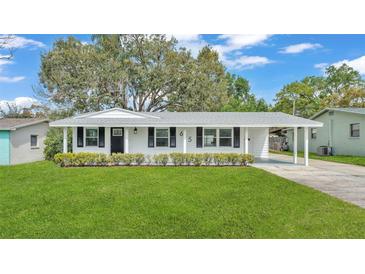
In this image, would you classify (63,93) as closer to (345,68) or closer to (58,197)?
(58,197)

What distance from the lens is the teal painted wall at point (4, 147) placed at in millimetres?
16344

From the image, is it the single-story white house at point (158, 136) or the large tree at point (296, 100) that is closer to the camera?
the single-story white house at point (158, 136)

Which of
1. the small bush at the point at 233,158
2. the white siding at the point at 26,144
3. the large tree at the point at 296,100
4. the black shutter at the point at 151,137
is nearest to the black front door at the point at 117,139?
the black shutter at the point at 151,137

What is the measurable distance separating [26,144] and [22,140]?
425 mm

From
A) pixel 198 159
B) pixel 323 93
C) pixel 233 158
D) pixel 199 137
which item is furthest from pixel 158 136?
pixel 323 93

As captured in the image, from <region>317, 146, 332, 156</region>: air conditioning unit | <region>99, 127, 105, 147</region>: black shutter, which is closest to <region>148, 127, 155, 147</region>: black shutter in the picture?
<region>99, 127, 105, 147</region>: black shutter

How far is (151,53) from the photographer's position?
26969 mm

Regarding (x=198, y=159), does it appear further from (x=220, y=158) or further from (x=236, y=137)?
(x=236, y=137)

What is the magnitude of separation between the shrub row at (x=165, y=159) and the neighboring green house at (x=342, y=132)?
34.6 ft

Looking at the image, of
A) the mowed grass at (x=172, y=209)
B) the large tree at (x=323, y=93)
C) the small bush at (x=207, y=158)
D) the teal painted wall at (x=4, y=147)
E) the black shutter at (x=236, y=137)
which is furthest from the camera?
the large tree at (x=323, y=93)

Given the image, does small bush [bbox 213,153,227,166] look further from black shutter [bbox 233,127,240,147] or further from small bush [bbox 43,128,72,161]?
small bush [bbox 43,128,72,161]

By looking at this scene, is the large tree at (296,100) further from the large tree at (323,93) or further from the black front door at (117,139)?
the black front door at (117,139)
